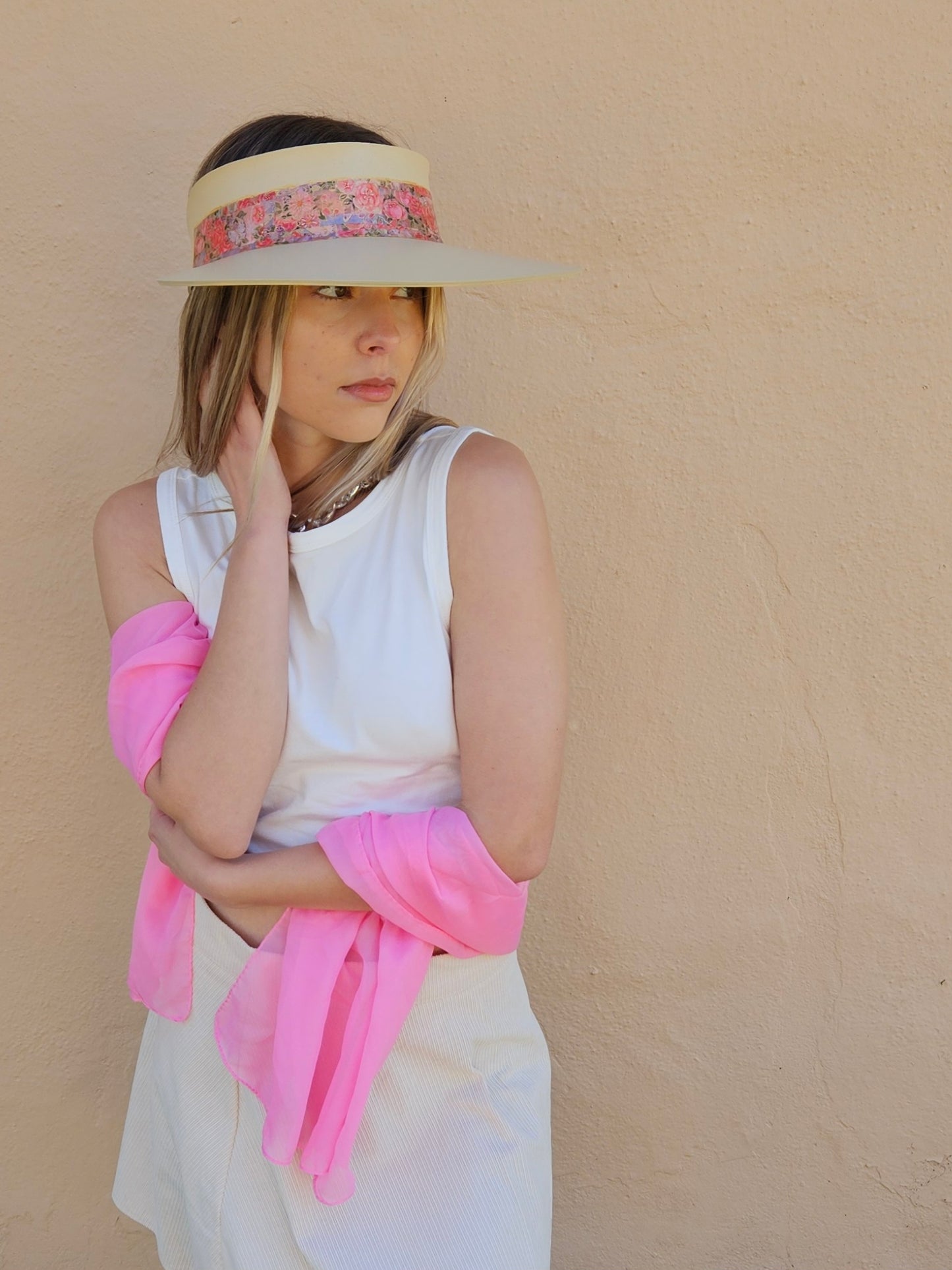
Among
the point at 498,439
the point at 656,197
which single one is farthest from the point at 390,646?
the point at 656,197

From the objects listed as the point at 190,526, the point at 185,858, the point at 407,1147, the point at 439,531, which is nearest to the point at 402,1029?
the point at 407,1147

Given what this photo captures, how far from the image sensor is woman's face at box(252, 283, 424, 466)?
5.24ft

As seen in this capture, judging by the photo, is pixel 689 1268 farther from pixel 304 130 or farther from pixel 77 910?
pixel 304 130

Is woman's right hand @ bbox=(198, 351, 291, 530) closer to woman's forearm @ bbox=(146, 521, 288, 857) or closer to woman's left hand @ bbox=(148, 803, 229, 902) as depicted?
woman's forearm @ bbox=(146, 521, 288, 857)

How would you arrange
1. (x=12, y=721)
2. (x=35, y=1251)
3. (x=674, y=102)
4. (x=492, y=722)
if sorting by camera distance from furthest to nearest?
(x=35, y=1251) < (x=12, y=721) < (x=674, y=102) < (x=492, y=722)

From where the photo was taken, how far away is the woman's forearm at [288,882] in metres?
1.58

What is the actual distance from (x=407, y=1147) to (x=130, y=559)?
0.91 metres

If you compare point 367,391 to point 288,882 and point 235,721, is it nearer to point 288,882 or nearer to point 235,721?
point 235,721

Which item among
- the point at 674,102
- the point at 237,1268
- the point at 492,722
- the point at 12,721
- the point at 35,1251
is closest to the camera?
the point at 492,722

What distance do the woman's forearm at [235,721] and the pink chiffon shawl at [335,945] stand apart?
75 millimetres

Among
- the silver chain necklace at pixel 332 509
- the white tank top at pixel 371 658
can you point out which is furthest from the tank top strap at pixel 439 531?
the silver chain necklace at pixel 332 509

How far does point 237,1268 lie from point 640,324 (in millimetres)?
1587

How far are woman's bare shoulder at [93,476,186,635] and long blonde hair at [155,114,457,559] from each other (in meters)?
0.11

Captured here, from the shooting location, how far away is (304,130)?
1.62 metres
